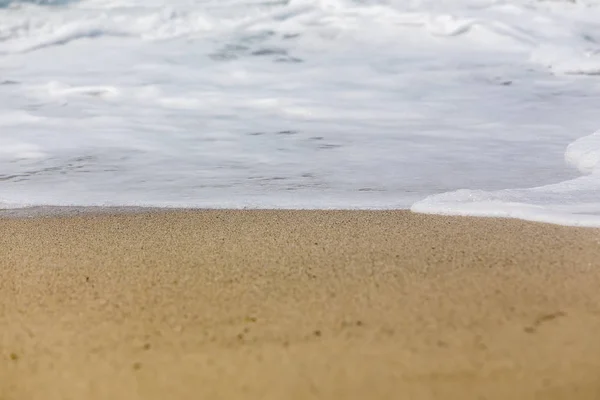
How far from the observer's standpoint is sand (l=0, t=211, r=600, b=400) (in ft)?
4.50

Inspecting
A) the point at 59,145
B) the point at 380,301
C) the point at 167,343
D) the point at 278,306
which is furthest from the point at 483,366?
the point at 59,145

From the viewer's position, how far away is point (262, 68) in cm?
620

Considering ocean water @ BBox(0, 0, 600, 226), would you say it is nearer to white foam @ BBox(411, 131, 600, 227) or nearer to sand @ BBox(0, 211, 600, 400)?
white foam @ BBox(411, 131, 600, 227)

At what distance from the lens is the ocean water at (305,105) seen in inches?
123

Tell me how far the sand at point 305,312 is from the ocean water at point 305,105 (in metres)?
0.53

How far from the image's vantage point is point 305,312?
1.67m

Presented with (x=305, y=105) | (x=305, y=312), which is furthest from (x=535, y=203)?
(x=305, y=105)

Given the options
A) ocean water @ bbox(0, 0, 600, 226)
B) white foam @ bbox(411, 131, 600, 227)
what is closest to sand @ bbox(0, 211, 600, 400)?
white foam @ bbox(411, 131, 600, 227)

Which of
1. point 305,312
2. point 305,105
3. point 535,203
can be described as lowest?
point 305,312

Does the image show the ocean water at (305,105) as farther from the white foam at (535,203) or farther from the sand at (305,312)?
the sand at (305,312)

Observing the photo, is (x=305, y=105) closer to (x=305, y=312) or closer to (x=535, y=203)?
(x=535, y=203)

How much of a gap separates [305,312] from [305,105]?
3351 mm

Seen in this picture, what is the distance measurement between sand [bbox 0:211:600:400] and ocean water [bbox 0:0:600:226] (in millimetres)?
526

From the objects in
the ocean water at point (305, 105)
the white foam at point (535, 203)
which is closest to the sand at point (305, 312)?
the white foam at point (535, 203)
